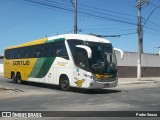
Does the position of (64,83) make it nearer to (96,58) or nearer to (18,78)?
(96,58)

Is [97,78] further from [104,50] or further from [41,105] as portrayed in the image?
[41,105]

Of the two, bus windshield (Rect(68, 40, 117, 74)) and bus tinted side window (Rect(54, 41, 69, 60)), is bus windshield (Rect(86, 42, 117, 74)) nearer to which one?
bus windshield (Rect(68, 40, 117, 74))

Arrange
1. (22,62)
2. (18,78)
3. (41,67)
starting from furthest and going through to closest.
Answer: (18,78)
(22,62)
(41,67)

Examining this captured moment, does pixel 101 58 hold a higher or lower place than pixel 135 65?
higher

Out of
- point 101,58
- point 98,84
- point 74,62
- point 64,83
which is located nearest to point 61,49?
point 74,62

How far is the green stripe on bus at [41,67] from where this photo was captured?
23.8m

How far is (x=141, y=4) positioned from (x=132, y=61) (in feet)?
28.3

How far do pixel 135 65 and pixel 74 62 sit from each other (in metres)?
25.4

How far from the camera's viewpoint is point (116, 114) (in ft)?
41.3

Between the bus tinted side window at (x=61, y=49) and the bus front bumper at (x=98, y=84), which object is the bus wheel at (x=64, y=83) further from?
the bus front bumper at (x=98, y=84)

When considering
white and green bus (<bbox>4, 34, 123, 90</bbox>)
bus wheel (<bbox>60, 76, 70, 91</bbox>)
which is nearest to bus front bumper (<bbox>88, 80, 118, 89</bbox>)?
white and green bus (<bbox>4, 34, 123, 90</bbox>)

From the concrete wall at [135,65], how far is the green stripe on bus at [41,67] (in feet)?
58.7

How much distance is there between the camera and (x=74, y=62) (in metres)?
21.2

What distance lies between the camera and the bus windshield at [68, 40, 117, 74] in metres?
20.3
